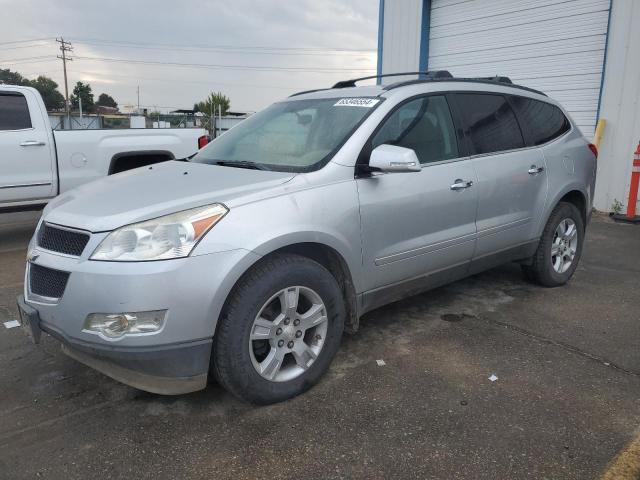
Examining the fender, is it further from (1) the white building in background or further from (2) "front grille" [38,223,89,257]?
(1) the white building in background

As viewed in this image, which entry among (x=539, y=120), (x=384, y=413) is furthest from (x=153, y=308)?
(x=539, y=120)

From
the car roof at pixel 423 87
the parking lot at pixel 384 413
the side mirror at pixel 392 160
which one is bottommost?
the parking lot at pixel 384 413

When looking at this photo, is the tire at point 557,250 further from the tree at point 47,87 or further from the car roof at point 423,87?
the tree at point 47,87

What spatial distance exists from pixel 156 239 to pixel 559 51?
29.1ft

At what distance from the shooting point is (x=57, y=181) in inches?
265

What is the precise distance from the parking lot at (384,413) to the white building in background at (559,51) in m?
5.63

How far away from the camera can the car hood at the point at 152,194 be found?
256cm

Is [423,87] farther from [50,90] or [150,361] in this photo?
[50,90]

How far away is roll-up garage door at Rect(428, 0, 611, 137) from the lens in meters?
8.80

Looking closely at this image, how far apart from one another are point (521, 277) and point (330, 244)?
2.89 metres

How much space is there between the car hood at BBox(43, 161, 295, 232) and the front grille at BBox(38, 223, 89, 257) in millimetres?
45

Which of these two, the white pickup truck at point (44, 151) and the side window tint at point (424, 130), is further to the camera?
the white pickup truck at point (44, 151)

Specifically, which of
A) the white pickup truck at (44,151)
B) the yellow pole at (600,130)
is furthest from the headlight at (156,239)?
the yellow pole at (600,130)

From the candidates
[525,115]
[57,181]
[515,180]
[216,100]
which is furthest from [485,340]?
[216,100]
